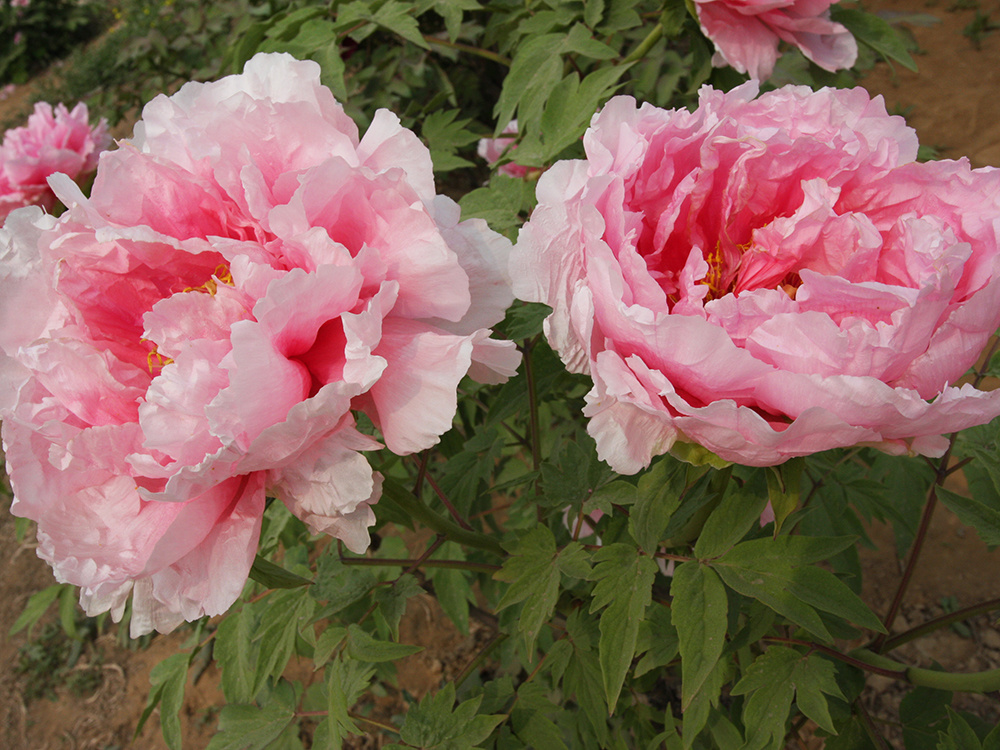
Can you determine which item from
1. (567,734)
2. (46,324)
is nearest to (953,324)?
(46,324)

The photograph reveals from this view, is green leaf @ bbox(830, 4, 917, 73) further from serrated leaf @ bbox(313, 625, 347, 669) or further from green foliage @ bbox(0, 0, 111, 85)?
green foliage @ bbox(0, 0, 111, 85)

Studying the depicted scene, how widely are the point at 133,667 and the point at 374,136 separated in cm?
255

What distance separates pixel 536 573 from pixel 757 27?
35.2 inches

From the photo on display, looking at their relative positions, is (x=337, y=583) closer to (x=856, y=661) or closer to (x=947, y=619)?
(x=856, y=661)

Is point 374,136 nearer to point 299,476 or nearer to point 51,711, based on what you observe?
point 299,476

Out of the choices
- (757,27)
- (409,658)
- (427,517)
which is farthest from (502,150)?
(409,658)

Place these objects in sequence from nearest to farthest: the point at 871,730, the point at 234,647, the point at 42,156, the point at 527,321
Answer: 1. the point at 527,321
2. the point at 871,730
3. the point at 234,647
4. the point at 42,156

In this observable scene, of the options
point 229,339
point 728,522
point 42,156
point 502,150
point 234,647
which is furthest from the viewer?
point 42,156

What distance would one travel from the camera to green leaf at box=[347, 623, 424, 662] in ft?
2.90

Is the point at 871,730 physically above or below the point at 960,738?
below

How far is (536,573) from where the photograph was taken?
87 cm

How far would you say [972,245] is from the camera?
0.66 meters

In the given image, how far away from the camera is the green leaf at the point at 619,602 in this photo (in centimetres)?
74

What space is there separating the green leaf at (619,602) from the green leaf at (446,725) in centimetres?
22
